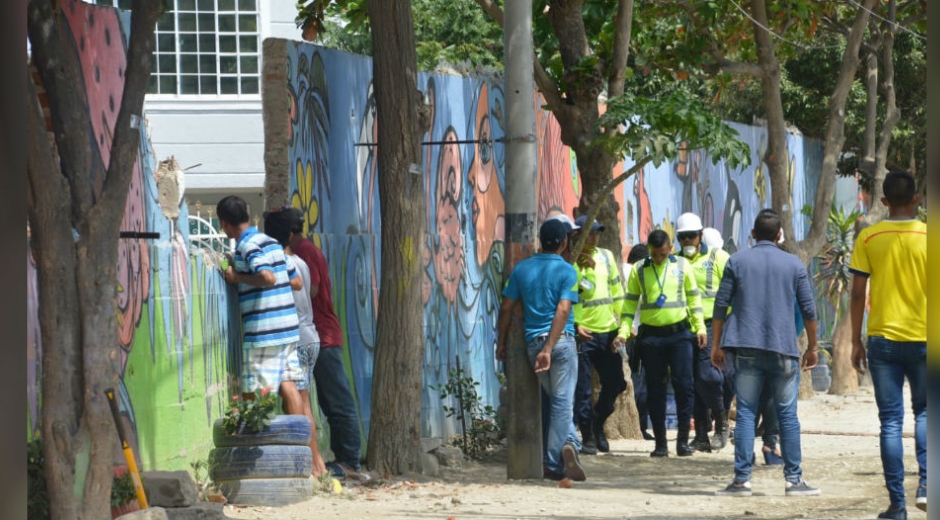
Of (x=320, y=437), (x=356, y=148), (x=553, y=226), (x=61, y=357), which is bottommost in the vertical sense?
(x=320, y=437)

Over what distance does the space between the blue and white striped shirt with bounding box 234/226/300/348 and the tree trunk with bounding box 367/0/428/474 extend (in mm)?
1234

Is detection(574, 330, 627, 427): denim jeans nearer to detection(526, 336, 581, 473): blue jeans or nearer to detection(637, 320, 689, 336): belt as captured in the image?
detection(637, 320, 689, 336): belt

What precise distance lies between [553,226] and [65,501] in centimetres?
444

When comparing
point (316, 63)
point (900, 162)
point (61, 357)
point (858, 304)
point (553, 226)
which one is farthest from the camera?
point (900, 162)

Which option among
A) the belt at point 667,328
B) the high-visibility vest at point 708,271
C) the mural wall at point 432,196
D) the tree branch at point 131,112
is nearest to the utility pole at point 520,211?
the mural wall at point 432,196

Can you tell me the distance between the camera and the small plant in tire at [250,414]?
8.66 metres

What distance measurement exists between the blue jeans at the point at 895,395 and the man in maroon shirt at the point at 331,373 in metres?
3.69

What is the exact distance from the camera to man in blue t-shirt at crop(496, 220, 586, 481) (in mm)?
10008

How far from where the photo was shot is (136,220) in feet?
27.6

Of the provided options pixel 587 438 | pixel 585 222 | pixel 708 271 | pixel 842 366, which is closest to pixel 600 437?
pixel 587 438

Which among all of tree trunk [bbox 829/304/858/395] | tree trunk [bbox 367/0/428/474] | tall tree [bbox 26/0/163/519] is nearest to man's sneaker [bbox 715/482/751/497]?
tree trunk [bbox 367/0/428/474]

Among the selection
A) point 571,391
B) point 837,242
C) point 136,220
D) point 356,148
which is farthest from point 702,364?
point 837,242

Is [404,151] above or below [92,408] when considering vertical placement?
above

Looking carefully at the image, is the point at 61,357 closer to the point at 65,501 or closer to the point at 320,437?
the point at 65,501
